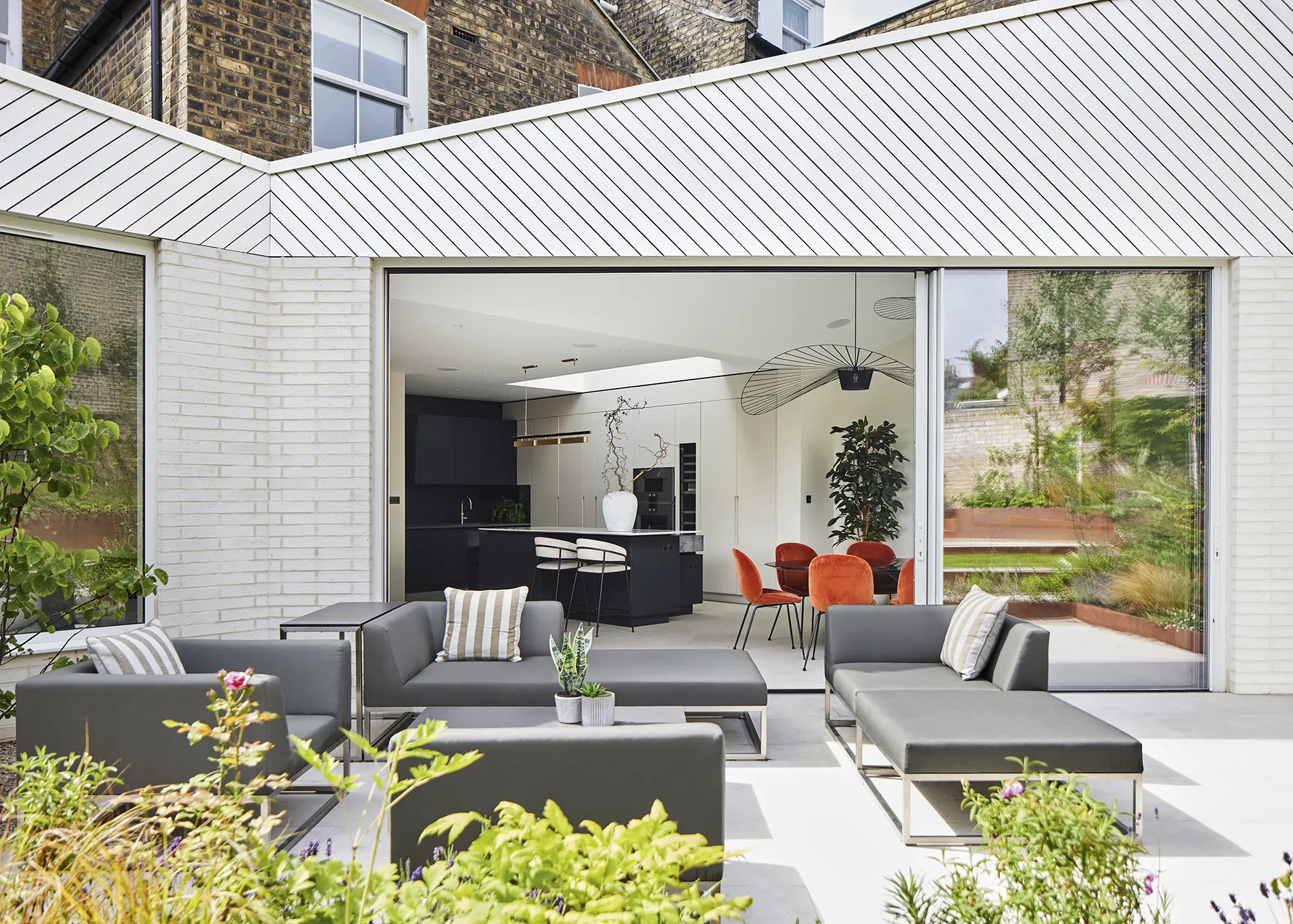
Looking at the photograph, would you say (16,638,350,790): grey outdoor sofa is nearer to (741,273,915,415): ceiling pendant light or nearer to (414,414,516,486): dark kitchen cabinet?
(741,273,915,415): ceiling pendant light

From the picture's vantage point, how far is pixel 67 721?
3.12 metres

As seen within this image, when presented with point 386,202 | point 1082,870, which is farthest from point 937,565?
point 1082,870

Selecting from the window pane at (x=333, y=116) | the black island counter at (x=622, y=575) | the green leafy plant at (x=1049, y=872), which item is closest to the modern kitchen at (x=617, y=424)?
the black island counter at (x=622, y=575)

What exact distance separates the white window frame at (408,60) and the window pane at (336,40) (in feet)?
0.18

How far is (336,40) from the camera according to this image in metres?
6.66

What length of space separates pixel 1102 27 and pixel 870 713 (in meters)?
4.82

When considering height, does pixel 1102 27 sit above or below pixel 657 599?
above

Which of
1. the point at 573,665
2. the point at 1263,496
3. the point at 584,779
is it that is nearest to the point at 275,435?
the point at 573,665

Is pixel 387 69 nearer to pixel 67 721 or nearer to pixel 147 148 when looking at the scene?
pixel 147 148

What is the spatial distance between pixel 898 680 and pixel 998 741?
42.8 inches

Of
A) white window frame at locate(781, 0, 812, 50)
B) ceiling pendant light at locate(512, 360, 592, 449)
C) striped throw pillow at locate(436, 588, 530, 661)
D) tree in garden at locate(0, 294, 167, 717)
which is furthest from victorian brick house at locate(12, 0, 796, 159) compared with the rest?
white window frame at locate(781, 0, 812, 50)

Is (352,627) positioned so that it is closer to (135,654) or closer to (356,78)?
(135,654)

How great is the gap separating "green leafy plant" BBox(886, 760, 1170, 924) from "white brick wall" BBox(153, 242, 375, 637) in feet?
14.8

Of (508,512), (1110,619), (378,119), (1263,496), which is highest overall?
(378,119)
